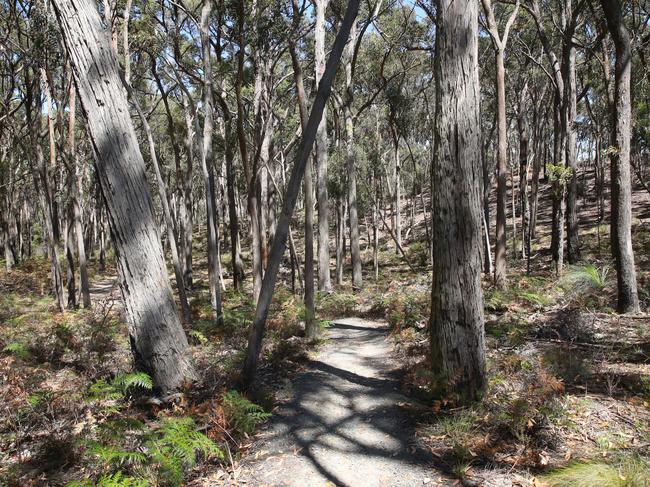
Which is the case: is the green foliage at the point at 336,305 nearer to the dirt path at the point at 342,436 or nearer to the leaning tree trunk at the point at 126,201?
the dirt path at the point at 342,436

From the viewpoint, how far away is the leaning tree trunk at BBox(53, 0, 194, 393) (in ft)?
15.1

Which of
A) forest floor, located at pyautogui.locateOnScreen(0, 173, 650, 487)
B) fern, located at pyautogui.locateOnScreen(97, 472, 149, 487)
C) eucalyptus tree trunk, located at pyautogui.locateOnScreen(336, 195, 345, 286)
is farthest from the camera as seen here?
eucalyptus tree trunk, located at pyautogui.locateOnScreen(336, 195, 345, 286)

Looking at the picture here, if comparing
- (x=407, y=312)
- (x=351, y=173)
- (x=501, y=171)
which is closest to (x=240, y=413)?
(x=407, y=312)

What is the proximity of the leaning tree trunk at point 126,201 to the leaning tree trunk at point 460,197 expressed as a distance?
313 cm

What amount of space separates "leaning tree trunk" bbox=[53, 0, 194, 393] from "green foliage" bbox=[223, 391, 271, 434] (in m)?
0.85

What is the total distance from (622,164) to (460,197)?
4522mm

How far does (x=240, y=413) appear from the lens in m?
4.25

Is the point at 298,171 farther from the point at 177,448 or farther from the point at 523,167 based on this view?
the point at 523,167

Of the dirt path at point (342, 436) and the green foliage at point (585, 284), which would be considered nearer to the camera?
the dirt path at point (342, 436)

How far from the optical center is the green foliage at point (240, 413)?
4223 mm

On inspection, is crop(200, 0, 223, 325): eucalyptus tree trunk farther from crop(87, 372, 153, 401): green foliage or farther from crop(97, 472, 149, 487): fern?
crop(97, 472, 149, 487): fern

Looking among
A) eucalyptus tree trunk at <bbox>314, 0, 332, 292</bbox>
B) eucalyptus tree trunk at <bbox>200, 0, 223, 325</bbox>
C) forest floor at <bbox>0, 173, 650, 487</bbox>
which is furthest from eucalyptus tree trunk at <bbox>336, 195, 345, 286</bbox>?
forest floor at <bbox>0, 173, 650, 487</bbox>

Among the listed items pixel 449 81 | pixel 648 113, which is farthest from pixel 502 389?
pixel 648 113

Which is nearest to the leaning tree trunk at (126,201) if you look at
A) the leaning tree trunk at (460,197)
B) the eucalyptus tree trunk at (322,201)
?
the leaning tree trunk at (460,197)
